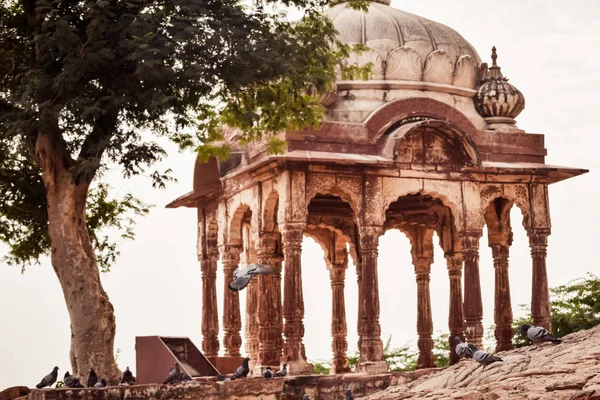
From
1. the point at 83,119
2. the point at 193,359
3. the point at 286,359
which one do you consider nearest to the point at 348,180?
the point at 286,359

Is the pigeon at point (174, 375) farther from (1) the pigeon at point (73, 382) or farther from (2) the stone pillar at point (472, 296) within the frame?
(2) the stone pillar at point (472, 296)

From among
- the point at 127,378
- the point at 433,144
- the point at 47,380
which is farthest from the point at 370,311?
the point at 47,380

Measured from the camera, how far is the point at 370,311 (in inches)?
792

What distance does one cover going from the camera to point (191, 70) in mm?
15664

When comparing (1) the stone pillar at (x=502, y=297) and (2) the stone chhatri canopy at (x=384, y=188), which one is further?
(1) the stone pillar at (x=502, y=297)

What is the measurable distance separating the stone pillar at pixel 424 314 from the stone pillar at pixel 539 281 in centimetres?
306

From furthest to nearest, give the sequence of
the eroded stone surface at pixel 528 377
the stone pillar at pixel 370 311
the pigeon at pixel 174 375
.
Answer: the stone pillar at pixel 370 311 < the pigeon at pixel 174 375 < the eroded stone surface at pixel 528 377

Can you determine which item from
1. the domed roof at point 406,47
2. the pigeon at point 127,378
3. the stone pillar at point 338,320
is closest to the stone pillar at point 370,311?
the domed roof at point 406,47

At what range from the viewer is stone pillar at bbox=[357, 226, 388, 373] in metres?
19.9

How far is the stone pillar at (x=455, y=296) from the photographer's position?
22906 millimetres

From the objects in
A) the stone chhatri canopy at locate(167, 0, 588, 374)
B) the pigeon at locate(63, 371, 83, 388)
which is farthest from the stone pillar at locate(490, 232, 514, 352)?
the pigeon at locate(63, 371, 83, 388)

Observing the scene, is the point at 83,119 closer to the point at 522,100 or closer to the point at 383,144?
the point at 383,144

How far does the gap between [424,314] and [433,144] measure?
14.9 ft

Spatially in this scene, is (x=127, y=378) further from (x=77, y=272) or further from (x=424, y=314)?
(x=424, y=314)
